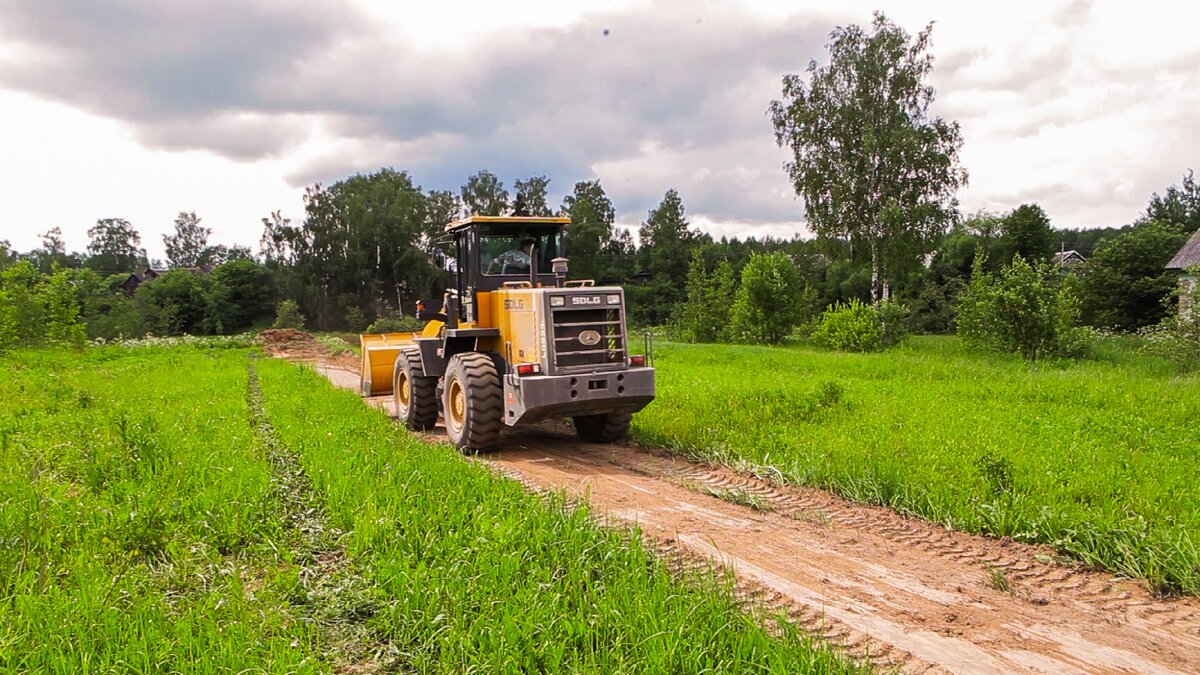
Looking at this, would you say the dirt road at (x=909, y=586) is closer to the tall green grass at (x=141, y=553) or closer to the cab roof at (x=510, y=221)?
the tall green grass at (x=141, y=553)

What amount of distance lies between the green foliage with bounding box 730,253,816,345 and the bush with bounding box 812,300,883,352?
133 inches

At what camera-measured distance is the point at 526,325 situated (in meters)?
8.25

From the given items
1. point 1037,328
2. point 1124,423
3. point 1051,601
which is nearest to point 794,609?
point 1051,601

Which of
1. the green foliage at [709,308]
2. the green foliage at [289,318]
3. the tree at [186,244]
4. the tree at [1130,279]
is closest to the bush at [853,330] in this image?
the green foliage at [709,308]

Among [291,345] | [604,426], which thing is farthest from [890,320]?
[291,345]

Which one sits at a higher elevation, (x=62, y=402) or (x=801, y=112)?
(x=801, y=112)

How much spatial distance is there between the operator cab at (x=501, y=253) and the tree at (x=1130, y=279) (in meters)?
30.0

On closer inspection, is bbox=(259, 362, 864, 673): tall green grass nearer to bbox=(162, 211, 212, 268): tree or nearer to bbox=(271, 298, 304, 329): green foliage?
bbox=(271, 298, 304, 329): green foliage

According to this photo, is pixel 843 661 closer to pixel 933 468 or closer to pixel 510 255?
pixel 933 468

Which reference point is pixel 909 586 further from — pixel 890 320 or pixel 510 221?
pixel 890 320

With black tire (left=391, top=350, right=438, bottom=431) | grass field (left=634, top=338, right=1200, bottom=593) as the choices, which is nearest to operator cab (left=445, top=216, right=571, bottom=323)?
black tire (left=391, top=350, right=438, bottom=431)

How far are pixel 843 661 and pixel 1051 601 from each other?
1.81 meters

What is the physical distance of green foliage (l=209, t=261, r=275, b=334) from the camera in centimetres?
5488

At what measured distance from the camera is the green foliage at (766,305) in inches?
1059
